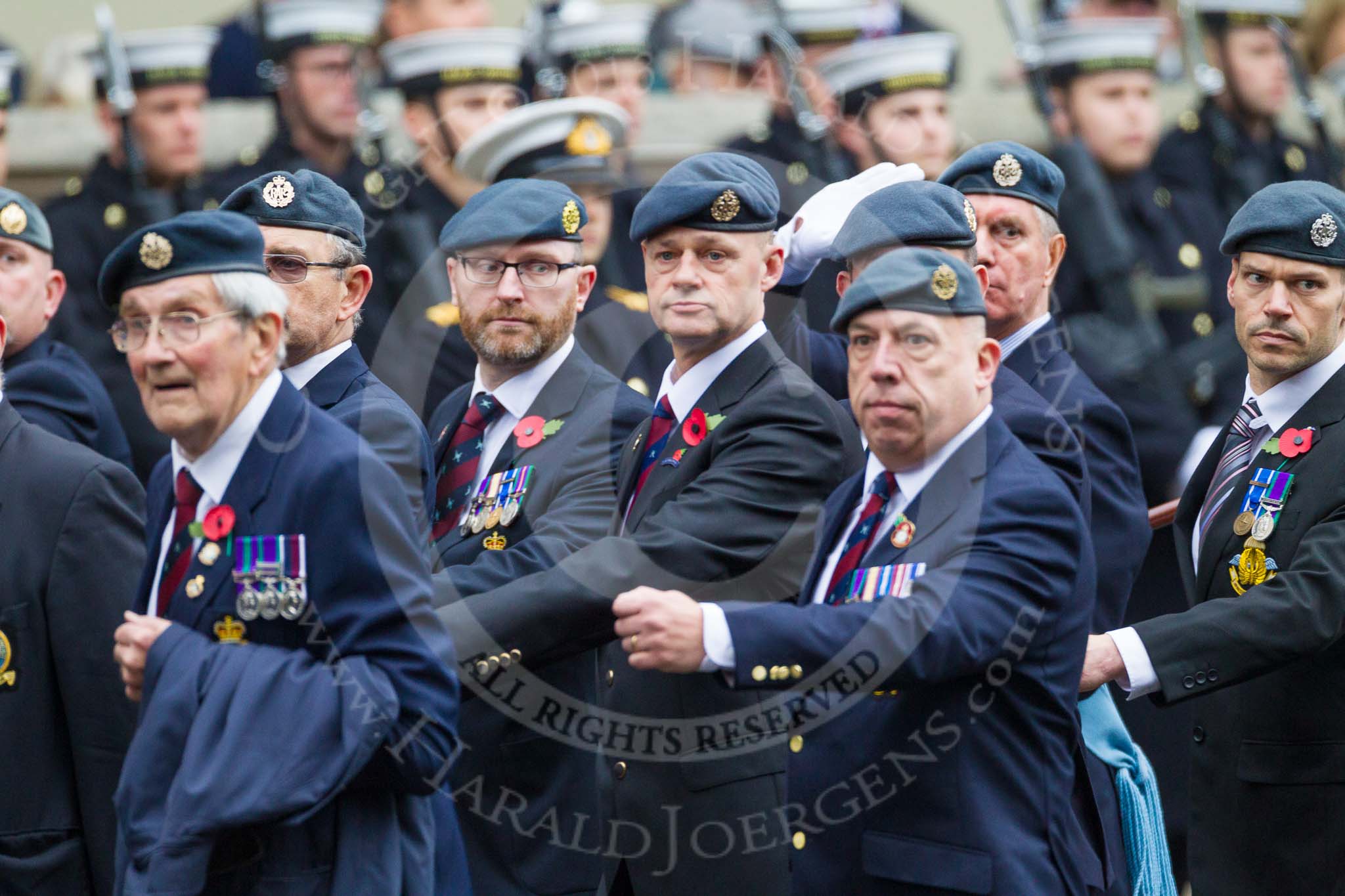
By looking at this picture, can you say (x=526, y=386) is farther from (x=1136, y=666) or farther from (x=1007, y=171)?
(x=1136, y=666)

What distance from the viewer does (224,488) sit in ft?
12.3

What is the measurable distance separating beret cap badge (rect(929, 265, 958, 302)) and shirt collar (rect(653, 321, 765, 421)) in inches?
31.2

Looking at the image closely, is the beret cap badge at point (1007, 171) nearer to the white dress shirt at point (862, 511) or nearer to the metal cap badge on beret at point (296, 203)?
the white dress shirt at point (862, 511)

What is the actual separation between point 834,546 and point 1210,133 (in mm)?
5740

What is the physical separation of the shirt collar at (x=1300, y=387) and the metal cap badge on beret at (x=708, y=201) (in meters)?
1.17

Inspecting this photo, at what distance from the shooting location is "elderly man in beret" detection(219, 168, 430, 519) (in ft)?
15.3

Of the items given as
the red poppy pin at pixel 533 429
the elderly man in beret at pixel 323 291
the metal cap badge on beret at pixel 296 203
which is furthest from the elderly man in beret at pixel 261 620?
the red poppy pin at pixel 533 429

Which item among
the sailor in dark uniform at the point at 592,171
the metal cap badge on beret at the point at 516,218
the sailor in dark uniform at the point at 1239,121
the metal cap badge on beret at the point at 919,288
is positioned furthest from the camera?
the sailor in dark uniform at the point at 1239,121

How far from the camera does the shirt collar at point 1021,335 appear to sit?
4.98m

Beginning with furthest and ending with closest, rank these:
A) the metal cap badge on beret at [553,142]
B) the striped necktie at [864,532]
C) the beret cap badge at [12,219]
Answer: the metal cap badge on beret at [553,142] < the beret cap badge at [12,219] < the striped necktie at [864,532]

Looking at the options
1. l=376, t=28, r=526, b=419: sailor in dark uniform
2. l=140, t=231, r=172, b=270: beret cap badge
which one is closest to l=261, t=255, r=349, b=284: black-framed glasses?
l=140, t=231, r=172, b=270: beret cap badge

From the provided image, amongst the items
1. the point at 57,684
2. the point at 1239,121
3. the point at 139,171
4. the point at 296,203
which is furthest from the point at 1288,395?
the point at 1239,121

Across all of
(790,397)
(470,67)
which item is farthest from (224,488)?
(470,67)

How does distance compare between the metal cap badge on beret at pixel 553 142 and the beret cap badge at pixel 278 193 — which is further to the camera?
the metal cap badge on beret at pixel 553 142
